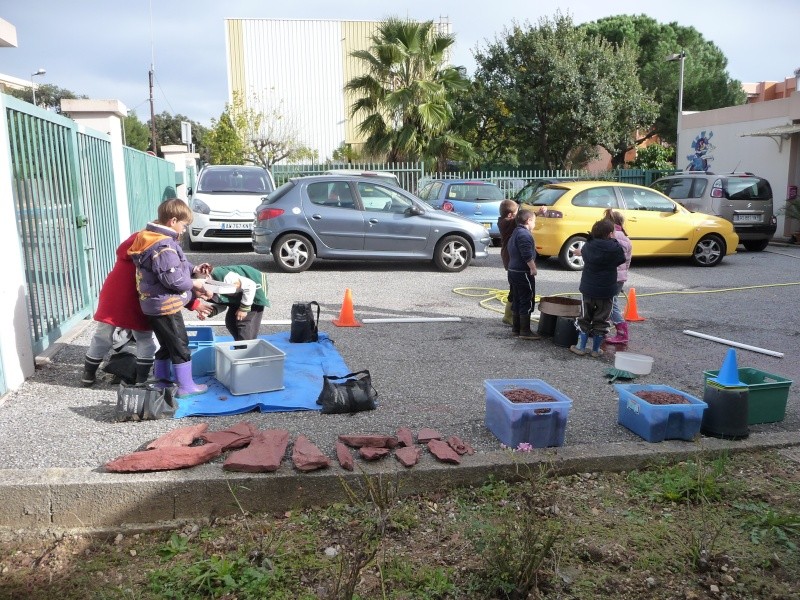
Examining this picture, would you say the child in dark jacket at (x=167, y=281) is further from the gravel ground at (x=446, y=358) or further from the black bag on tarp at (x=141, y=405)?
the gravel ground at (x=446, y=358)

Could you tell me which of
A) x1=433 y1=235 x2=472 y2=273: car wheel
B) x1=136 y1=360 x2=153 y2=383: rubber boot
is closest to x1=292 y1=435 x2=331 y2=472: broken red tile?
x1=136 y1=360 x2=153 y2=383: rubber boot

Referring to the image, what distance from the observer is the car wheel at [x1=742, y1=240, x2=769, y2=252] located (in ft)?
54.2

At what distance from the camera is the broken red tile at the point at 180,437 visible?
427cm

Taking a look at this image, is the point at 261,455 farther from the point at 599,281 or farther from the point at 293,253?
the point at 293,253

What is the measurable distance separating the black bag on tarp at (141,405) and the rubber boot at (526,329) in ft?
13.9

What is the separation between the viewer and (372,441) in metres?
4.43

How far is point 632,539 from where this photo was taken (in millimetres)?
3660

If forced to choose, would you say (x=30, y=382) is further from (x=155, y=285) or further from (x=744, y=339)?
(x=744, y=339)

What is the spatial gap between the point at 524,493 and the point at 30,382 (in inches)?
164

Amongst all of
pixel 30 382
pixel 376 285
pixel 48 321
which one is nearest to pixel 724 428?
pixel 30 382

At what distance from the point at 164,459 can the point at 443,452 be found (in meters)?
1.66

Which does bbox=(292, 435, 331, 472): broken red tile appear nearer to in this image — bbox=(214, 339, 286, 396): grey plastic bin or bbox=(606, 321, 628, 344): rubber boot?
bbox=(214, 339, 286, 396): grey plastic bin

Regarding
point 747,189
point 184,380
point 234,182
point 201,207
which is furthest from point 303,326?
point 747,189

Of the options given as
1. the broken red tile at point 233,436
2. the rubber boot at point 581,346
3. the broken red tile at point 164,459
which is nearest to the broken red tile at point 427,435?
the broken red tile at point 233,436
